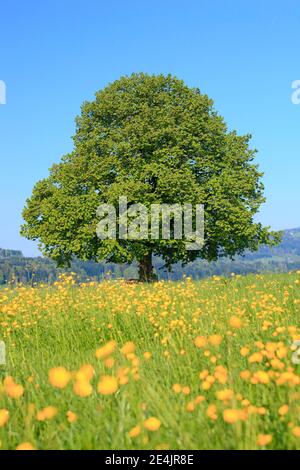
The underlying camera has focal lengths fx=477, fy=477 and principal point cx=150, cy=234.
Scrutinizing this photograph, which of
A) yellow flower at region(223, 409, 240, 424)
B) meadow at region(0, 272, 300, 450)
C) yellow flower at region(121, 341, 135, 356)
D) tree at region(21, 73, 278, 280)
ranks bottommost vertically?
meadow at region(0, 272, 300, 450)

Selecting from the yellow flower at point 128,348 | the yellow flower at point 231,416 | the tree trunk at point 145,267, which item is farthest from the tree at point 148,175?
the yellow flower at point 231,416

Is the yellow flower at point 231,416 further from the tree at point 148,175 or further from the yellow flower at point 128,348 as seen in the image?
the tree at point 148,175

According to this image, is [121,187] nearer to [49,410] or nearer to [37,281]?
[37,281]

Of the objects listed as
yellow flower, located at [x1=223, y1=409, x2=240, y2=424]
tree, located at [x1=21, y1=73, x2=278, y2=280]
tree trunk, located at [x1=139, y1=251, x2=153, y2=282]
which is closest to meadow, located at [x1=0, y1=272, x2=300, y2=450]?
yellow flower, located at [x1=223, y1=409, x2=240, y2=424]

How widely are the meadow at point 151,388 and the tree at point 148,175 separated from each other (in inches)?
598

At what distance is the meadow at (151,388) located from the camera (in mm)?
2955

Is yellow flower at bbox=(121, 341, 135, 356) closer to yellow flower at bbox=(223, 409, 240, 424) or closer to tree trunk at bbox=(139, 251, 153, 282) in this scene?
yellow flower at bbox=(223, 409, 240, 424)

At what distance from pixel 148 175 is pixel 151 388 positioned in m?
22.3

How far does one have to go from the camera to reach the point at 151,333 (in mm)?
7879

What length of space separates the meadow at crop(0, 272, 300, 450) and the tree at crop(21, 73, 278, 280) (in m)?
15.2

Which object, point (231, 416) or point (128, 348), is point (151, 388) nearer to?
point (128, 348)

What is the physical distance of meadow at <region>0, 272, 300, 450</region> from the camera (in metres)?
2.96

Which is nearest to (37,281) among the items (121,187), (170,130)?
(121,187)
